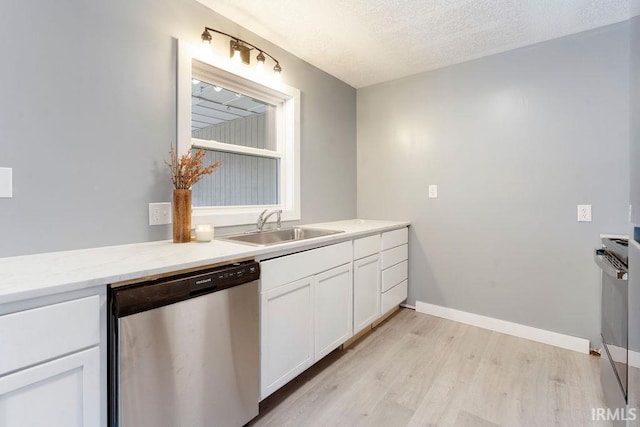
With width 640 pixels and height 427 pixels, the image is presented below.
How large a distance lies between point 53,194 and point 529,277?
10.5ft

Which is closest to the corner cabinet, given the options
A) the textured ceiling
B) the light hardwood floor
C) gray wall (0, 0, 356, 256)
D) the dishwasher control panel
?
the dishwasher control panel

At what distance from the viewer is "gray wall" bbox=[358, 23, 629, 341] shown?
85.2 inches

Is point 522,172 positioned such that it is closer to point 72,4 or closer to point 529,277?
point 529,277

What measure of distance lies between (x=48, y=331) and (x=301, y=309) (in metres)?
1.15

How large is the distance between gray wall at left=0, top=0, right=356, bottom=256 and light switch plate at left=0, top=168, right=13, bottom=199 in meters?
0.02

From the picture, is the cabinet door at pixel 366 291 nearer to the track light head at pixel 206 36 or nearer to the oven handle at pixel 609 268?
the oven handle at pixel 609 268

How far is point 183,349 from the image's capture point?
119 cm

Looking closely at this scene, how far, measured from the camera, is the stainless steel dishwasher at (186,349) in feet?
3.42

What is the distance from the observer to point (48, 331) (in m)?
0.90

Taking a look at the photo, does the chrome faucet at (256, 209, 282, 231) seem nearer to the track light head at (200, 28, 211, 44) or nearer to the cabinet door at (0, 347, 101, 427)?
the track light head at (200, 28, 211, 44)

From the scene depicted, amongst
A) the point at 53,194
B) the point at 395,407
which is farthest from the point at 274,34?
the point at 395,407

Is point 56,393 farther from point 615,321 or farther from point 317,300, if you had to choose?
point 615,321

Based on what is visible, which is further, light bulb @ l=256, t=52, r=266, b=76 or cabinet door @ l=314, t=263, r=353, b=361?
light bulb @ l=256, t=52, r=266, b=76

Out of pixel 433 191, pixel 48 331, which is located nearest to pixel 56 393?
pixel 48 331
